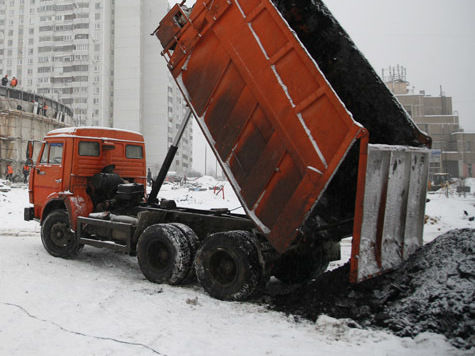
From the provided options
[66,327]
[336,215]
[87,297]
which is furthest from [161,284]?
[336,215]

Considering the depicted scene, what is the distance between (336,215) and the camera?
6242 mm

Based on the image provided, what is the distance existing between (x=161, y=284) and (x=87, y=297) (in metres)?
1.20

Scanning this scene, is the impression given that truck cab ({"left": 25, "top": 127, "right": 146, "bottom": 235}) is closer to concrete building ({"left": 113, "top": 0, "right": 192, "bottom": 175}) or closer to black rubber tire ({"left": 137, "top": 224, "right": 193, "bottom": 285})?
black rubber tire ({"left": 137, "top": 224, "right": 193, "bottom": 285})

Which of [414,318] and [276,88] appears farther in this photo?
[276,88]

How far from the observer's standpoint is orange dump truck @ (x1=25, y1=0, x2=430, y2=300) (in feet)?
15.2

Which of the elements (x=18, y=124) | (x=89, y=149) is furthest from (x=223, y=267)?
(x=18, y=124)

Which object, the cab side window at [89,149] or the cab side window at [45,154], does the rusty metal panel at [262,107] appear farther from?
the cab side window at [45,154]

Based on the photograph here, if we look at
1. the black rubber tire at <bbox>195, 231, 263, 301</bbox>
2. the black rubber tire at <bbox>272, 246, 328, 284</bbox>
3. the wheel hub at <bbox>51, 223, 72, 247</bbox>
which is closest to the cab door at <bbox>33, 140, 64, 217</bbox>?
the wheel hub at <bbox>51, 223, 72, 247</bbox>

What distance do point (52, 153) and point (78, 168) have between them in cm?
89

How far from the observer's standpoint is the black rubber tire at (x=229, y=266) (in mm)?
5285

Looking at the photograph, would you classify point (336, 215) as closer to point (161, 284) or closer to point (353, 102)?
point (353, 102)

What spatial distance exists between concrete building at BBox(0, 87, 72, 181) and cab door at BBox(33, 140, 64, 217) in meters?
33.2

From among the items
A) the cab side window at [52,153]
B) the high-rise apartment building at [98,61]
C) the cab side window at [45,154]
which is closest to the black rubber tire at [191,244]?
the cab side window at [52,153]

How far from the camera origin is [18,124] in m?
41.0
